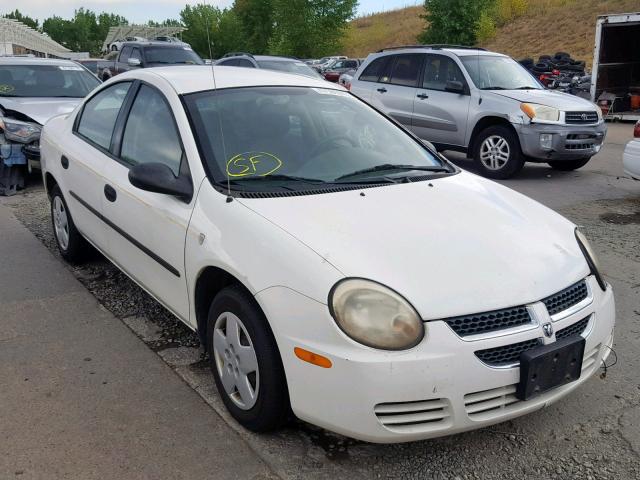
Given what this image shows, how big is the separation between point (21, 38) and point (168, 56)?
4914cm

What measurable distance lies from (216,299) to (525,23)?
48.1m

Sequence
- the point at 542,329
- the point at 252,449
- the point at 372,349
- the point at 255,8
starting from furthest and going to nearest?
the point at 255,8, the point at 252,449, the point at 542,329, the point at 372,349

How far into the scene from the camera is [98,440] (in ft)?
9.05

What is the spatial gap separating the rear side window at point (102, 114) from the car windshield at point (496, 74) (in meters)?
6.18

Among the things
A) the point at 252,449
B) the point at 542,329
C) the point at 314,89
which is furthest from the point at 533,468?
the point at 314,89

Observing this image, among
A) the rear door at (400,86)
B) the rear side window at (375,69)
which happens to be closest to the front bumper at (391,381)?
the rear door at (400,86)

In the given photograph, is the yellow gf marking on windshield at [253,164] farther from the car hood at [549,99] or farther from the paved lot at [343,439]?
the car hood at [549,99]

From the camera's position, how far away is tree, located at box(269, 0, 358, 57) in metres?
46.9

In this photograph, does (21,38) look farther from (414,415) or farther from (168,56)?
(414,415)

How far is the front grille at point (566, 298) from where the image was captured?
8.36ft

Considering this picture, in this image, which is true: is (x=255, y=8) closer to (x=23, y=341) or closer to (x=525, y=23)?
(x=525, y=23)

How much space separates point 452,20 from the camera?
43375mm

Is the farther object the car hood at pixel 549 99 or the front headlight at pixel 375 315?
the car hood at pixel 549 99

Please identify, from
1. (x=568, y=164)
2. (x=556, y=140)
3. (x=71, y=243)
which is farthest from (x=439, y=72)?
(x=71, y=243)
